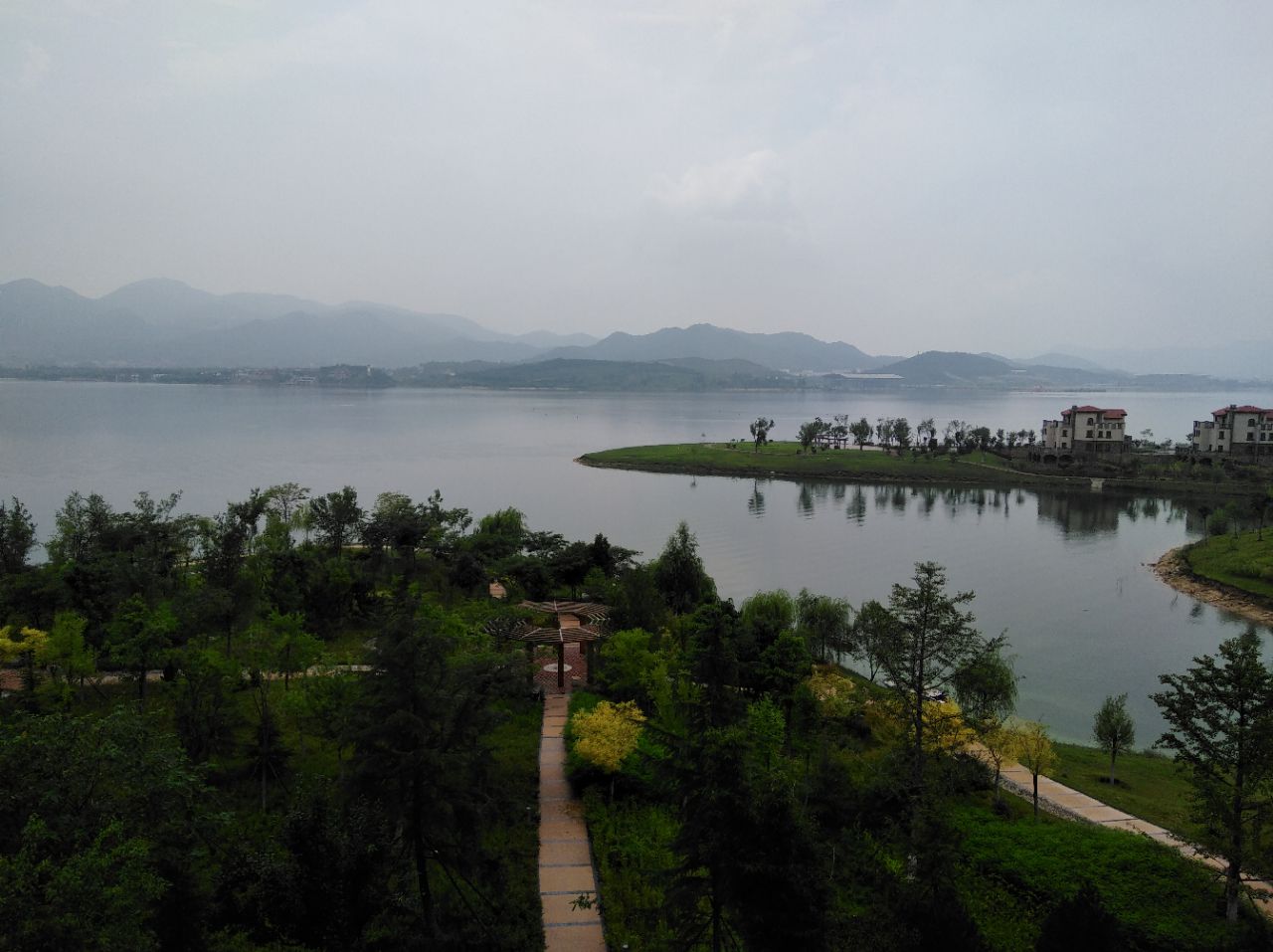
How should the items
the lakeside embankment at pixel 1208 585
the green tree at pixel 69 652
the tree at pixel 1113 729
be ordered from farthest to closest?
1. the lakeside embankment at pixel 1208 585
2. the tree at pixel 1113 729
3. the green tree at pixel 69 652

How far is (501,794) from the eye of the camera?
29.5 feet

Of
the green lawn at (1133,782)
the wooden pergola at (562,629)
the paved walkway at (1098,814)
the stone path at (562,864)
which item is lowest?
the green lawn at (1133,782)

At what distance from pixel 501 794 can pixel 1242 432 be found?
72482 mm

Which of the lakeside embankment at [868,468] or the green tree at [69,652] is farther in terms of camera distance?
the lakeside embankment at [868,468]

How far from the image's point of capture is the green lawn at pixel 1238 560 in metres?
29.1

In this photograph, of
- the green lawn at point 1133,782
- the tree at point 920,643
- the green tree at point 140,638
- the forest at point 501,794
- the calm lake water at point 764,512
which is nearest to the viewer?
the forest at point 501,794

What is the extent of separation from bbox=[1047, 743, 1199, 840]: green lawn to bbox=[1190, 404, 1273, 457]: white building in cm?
5834

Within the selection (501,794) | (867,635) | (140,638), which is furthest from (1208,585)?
(140,638)

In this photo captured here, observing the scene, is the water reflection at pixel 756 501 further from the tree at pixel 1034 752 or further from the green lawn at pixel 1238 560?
the tree at pixel 1034 752

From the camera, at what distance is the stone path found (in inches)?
356

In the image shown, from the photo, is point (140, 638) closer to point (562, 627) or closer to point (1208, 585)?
point (562, 627)

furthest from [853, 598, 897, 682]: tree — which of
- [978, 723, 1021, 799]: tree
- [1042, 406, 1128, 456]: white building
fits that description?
[1042, 406, 1128, 456]: white building

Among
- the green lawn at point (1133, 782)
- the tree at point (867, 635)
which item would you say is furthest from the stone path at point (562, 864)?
the tree at point (867, 635)

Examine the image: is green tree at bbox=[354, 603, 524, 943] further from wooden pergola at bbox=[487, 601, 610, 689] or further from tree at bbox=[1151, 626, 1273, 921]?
wooden pergola at bbox=[487, 601, 610, 689]
